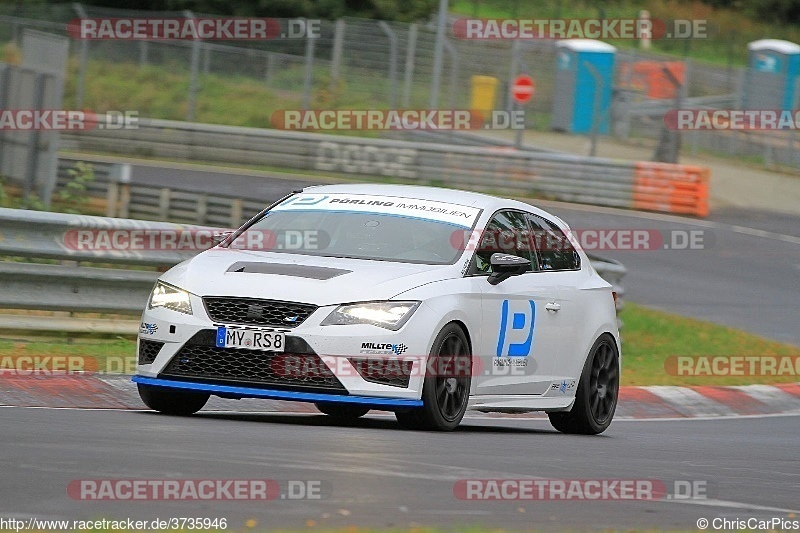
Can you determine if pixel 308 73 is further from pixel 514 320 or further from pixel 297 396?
pixel 297 396

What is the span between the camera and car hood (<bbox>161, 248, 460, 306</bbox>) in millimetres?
9500

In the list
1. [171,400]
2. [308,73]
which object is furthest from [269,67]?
[171,400]

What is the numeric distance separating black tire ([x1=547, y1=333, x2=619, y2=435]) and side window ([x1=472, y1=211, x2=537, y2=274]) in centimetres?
100

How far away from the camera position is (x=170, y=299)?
9.80 metres

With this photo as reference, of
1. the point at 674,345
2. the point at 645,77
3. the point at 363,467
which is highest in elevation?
the point at 645,77

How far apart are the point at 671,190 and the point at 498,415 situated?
19.3 m

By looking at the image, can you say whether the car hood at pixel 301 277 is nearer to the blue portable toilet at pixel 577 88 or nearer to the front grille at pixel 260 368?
the front grille at pixel 260 368

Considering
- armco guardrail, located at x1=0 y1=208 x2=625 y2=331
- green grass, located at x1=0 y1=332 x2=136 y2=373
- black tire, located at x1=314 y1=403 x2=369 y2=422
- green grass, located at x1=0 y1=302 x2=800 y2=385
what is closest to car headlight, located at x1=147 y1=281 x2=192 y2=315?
black tire, located at x1=314 y1=403 x2=369 y2=422

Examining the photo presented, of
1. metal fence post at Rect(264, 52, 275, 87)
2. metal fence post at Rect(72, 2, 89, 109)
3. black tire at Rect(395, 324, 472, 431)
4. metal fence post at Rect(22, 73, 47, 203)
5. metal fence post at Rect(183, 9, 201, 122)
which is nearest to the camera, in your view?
black tire at Rect(395, 324, 472, 431)

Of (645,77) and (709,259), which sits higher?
(645,77)

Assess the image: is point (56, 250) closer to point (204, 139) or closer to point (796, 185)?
point (204, 139)

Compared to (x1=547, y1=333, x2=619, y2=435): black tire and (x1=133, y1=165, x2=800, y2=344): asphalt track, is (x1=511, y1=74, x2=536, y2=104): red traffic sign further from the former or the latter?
(x1=547, y1=333, x2=619, y2=435): black tire

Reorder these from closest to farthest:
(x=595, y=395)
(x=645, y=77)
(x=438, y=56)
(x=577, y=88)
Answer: (x=595, y=395) < (x=438, y=56) < (x=577, y=88) < (x=645, y=77)

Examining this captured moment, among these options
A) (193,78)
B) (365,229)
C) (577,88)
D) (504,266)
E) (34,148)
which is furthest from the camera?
(577,88)
